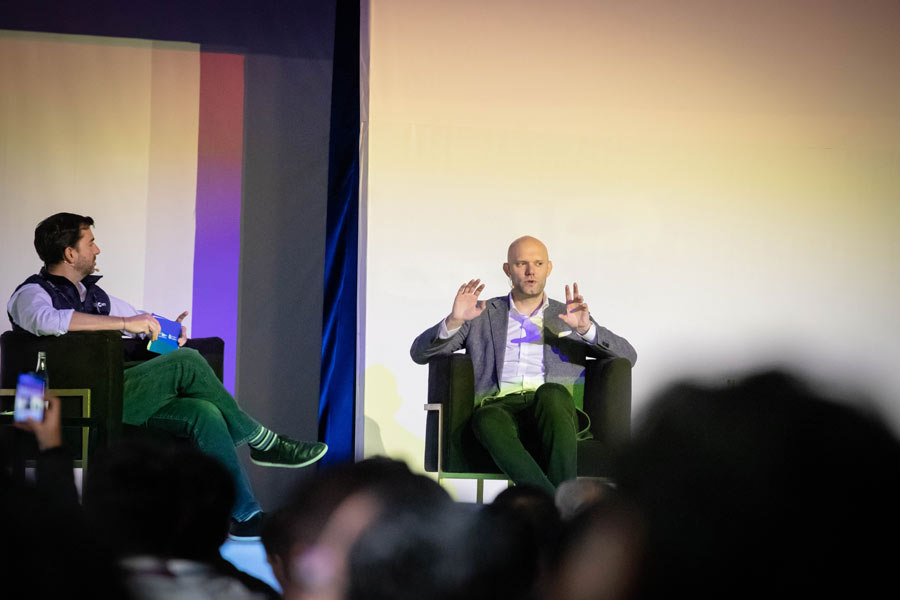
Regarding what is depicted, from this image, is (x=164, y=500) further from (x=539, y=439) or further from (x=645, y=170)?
(x=645, y=170)

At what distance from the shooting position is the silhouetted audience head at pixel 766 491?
503 mm

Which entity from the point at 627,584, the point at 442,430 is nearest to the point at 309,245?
the point at 442,430

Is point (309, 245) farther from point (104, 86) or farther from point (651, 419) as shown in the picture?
point (651, 419)

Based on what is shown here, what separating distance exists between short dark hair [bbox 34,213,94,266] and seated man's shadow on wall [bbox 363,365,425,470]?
139cm

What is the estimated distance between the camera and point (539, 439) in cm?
353

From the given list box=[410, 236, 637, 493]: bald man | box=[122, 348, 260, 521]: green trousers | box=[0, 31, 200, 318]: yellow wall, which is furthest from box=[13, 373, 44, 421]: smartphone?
box=[410, 236, 637, 493]: bald man

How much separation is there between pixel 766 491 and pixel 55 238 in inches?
145

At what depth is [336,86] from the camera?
4.43m

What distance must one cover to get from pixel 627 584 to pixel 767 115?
454cm

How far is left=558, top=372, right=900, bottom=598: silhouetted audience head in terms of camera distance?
0.50 metres

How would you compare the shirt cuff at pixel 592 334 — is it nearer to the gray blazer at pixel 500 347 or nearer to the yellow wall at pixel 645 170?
the gray blazer at pixel 500 347

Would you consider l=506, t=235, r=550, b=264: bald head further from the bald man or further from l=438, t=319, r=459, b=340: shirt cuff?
l=438, t=319, r=459, b=340: shirt cuff

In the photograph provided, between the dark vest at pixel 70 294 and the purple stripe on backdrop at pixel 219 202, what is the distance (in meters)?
0.59

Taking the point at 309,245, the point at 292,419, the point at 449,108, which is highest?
the point at 449,108
